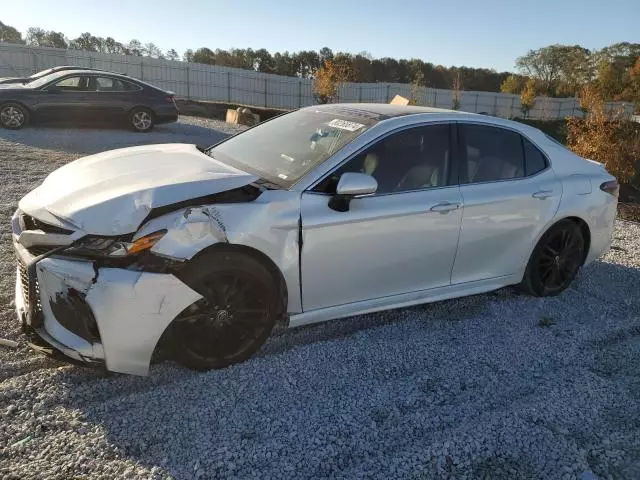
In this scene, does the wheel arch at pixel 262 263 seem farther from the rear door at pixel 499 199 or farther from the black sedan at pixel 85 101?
the black sedan at pixel 85 101

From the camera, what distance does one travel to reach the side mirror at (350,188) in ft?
11.3

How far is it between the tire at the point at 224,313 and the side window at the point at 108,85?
1164 centimetres

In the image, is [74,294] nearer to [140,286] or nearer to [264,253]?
[140,286]

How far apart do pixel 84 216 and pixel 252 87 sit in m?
29.9

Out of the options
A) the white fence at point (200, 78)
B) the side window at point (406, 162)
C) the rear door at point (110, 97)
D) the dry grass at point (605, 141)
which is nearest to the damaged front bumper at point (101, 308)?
the side window at point (406, 162)

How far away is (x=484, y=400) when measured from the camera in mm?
3303

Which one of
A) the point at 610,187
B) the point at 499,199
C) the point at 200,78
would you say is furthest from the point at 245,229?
the point at 200,78

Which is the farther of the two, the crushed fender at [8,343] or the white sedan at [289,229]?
the crushed fender at [8,343]

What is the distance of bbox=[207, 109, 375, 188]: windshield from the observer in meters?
3.76

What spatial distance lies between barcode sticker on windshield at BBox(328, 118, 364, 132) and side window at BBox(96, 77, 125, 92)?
35.5 ft

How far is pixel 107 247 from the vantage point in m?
2.95

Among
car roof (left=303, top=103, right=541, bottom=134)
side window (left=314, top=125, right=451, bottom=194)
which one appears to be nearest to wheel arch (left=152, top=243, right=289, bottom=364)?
side window (left=314, top=125, right=451, bottom=194)

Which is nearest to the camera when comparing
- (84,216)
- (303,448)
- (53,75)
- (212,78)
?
(303,448)

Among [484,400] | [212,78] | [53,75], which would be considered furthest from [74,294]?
[212,78]
